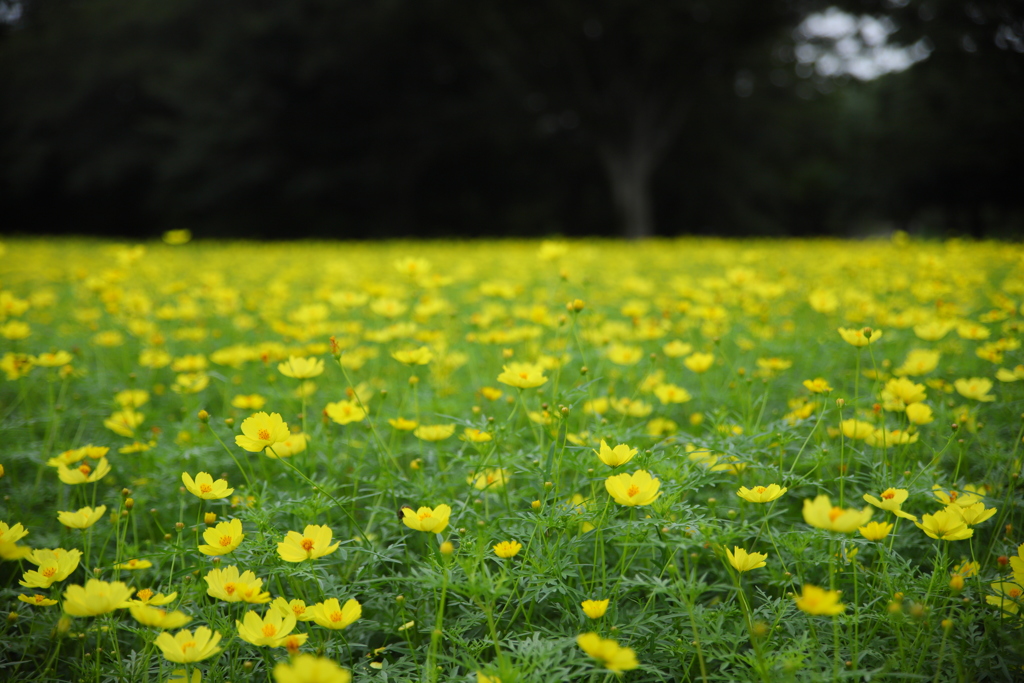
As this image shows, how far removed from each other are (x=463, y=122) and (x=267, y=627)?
54.9ft

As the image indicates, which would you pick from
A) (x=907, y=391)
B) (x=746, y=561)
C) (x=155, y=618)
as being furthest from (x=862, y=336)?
(x=155, y=618)

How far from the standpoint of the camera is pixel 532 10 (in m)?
12.1

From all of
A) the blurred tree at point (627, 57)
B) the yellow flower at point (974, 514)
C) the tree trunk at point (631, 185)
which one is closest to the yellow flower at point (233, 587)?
the yellow flower at point (974, 514)

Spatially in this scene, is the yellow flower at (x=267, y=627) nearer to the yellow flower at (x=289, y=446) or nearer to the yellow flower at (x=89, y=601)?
the yellow flower at (x=89, y=601)

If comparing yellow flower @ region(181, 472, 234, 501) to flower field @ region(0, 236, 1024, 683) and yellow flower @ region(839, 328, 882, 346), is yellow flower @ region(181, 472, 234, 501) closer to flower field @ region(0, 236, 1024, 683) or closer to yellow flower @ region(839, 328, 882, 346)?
flower field @ region(0, 236, 1024, 683)

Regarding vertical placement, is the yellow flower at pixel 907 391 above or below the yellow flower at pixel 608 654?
above

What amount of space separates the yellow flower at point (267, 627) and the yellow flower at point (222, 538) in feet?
0.37

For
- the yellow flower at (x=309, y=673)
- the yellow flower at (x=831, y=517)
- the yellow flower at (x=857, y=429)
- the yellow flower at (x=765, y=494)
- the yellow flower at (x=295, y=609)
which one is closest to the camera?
the yellow flower at (x=309, y=673)

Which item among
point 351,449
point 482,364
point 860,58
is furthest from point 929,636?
point 860,58

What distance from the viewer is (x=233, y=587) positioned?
0.97m

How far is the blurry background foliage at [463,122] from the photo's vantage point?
12.5 meters

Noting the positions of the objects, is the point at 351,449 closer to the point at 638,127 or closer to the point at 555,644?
the point at 555,644

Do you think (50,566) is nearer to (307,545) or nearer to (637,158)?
(307,545)

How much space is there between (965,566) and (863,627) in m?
0.21
